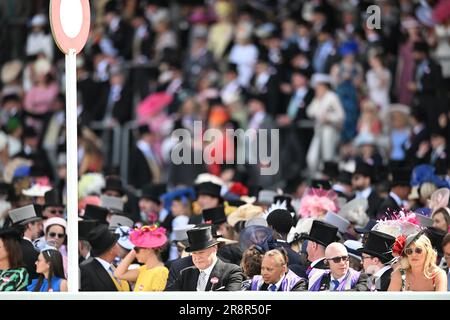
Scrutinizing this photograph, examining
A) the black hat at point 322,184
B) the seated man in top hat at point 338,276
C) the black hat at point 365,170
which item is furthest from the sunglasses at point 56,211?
the seated man in top hat at point 338,276

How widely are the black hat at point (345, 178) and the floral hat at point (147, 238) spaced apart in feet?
15.8

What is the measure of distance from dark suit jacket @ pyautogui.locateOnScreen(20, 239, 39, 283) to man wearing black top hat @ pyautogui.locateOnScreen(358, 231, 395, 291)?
8.38ft

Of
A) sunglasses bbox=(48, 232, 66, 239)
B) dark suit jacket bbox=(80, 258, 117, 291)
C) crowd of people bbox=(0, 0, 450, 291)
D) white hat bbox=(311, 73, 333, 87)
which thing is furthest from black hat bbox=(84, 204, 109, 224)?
white hat bbox=(311, 73, 333, 87)

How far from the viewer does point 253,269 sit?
38.8 feet

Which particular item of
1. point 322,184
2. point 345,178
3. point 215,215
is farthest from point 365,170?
point 215,215

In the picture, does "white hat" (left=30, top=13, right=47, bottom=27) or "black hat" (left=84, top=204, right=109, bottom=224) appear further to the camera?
"white hat" (left=30, top=13, right=47, bottom=27)

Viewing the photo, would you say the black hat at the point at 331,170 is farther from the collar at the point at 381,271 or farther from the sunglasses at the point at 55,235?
the collar at the point at 381,271

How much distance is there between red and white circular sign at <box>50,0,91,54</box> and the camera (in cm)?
1029

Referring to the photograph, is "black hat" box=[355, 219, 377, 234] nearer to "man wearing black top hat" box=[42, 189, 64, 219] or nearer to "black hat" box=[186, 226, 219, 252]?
"black hat" box=[186, 226, 219, 252]

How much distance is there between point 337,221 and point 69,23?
13.3 feet

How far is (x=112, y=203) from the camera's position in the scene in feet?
51.6

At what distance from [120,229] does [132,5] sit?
12.5 m
